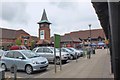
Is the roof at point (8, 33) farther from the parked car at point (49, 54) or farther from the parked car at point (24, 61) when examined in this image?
the parked car at point (24, 61)

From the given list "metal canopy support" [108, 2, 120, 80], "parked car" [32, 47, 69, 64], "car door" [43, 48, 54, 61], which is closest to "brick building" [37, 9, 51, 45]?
"parked car" [32, 47, 69, 64]

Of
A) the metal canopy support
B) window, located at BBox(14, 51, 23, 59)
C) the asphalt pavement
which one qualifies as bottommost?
the asphalt pavement

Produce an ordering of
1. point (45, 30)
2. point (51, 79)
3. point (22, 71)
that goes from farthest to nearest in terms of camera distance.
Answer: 1. point (45, 30)
2. point (22, 71)
3. point (51, 79)

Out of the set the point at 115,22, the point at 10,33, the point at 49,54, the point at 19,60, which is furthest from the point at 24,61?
the point at 10,33

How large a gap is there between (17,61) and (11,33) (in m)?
77.9

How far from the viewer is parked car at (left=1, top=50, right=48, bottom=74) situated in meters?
14.4

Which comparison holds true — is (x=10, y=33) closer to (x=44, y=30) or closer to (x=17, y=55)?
(x=44, y=30)

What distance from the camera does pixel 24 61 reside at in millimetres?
14617

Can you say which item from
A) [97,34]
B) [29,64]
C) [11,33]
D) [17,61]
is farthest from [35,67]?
[97,34]

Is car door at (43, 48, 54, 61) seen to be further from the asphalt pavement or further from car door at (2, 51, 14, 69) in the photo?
car door at (2, 51, 14, 69)

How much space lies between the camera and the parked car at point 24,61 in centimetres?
1439

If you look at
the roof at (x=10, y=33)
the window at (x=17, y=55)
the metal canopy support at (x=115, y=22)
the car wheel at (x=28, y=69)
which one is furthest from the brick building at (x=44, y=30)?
the metal canopy support at (x=115, y=22)

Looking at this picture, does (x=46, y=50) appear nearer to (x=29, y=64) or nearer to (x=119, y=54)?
(x=29, y=64)

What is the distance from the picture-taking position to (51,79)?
11406 millimetres
